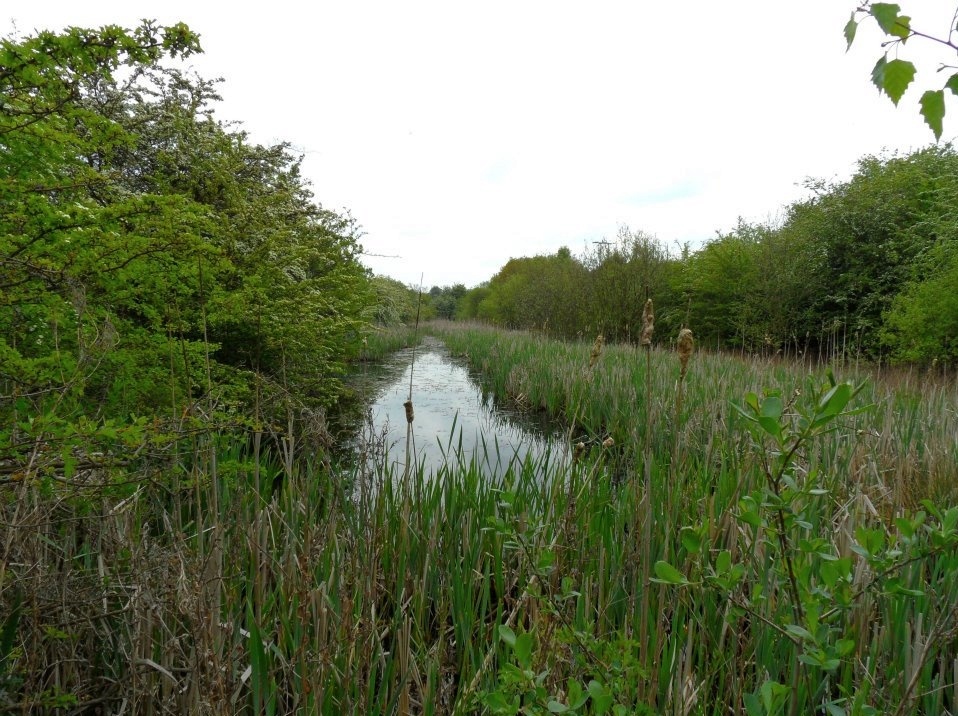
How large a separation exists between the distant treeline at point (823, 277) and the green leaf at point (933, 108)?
21.8 feet

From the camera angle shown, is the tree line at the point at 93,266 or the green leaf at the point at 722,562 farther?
the tree line at the point at 93,266

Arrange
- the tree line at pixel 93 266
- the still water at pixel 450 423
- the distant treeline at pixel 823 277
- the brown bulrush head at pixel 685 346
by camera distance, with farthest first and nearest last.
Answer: the distant treeline at pixel 823 277 → the still water at pixel 450 423 → the tree line at pixel 93 266 → the brown bulrush head at pixel 685 346

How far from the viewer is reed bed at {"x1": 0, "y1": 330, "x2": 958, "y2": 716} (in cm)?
102

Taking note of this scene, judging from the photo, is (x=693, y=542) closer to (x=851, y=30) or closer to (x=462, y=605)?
(x=851, y=30)

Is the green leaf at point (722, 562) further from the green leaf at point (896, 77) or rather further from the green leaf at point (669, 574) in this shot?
the green leaf at point (896, 77)

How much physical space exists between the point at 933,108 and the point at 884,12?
0.22 m

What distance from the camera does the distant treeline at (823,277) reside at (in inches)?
333

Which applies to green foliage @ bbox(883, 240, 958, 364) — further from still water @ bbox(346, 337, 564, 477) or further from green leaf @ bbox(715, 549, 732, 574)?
green leaf @ bbox(715, 549, 732, 574)

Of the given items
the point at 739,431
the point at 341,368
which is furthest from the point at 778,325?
the point at 341,368

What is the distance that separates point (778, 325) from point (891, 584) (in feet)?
40.1

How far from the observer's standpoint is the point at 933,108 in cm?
95

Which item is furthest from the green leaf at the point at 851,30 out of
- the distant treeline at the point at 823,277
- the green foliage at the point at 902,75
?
the distant treeline at the point at 823,277

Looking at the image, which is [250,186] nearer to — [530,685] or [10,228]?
[10,228]

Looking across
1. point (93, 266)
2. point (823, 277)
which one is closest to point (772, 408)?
point (93, 266)
